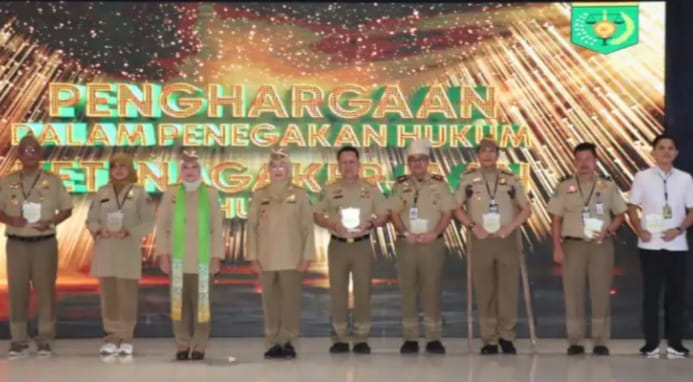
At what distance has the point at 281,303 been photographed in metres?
7.99

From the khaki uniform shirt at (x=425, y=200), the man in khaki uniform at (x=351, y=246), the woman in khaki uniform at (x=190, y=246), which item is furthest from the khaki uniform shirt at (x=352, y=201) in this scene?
the woman in khaki uniform at (x=190, y=246)

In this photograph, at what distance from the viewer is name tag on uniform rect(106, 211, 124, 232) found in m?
8.12

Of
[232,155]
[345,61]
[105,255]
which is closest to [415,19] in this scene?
[345,61]

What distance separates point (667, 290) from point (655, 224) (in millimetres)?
474

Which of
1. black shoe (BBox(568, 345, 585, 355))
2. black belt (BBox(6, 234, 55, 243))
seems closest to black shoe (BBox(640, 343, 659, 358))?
black shoe (BBox(568, 345, 585, 355))

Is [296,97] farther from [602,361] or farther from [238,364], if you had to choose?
[602,361]

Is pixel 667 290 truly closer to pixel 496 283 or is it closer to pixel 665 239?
pixel 665 239

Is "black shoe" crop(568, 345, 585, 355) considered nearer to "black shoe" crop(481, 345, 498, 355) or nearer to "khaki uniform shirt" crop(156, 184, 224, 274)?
"black shoe" crop(481, 345, 498, 355)

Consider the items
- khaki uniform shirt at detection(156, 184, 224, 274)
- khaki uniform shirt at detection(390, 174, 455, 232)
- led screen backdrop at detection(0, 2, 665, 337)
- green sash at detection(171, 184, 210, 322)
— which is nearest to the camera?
green sash at detection(171, 184, 210, 322)

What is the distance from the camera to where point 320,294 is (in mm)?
9391

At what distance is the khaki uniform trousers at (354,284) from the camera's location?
27.1 ft

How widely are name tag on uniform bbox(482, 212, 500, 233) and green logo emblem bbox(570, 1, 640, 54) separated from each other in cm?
194

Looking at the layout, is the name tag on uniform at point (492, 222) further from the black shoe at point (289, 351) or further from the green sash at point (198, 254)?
the green sash at point (198, 254)

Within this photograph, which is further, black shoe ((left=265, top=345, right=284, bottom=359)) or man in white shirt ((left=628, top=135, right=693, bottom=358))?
man in white shirt ((left=628, top=135, right=693, bottom=358))
